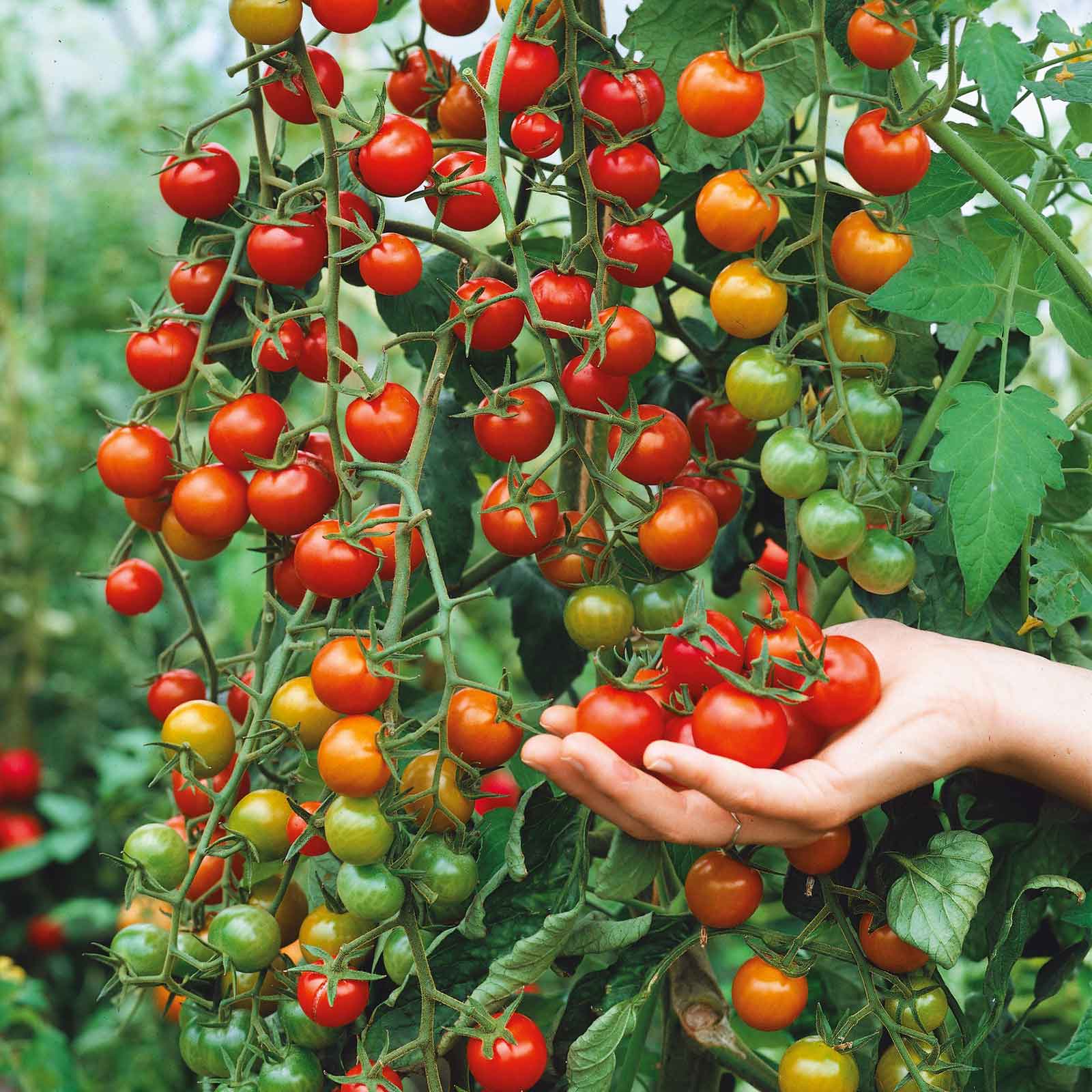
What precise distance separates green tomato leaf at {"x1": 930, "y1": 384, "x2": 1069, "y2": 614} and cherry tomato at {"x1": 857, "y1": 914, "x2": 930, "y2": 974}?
19cm

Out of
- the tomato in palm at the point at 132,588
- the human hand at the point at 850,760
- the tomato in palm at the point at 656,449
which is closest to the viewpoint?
the human hand at the point at 850,760

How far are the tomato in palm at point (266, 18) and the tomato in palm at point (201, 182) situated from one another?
0.11 metres

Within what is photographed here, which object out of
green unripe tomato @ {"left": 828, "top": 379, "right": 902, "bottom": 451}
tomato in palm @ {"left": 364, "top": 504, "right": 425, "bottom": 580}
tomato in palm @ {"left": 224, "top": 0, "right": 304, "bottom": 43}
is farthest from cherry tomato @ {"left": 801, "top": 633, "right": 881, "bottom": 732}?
tomato in palm @ {"left": 224, "top": 0, "right": 304, "bottom": 43}

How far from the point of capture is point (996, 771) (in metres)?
0.70

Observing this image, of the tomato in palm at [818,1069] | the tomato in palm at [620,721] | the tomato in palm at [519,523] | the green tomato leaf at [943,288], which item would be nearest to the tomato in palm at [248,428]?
the tomato in palm at [519,523]

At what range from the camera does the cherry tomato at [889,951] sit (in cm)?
64

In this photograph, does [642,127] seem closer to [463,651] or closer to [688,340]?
[688,340]

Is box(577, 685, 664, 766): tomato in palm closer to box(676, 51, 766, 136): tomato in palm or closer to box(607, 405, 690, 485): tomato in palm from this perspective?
box(607, 405, 690, 485): tomato in palm

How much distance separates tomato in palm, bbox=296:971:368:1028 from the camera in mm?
619

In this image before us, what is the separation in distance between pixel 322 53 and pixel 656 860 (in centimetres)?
50

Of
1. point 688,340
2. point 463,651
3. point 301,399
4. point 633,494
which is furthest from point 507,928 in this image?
point 301,399

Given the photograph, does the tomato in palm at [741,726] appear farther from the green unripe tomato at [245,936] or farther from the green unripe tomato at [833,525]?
the green unripe tomato at [245,936]

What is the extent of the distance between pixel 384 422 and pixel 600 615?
160 millimetres

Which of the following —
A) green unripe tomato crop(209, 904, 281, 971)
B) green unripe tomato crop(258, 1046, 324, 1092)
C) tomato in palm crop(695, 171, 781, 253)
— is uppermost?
tomato in palm crop(695, 171, 781, 253)
